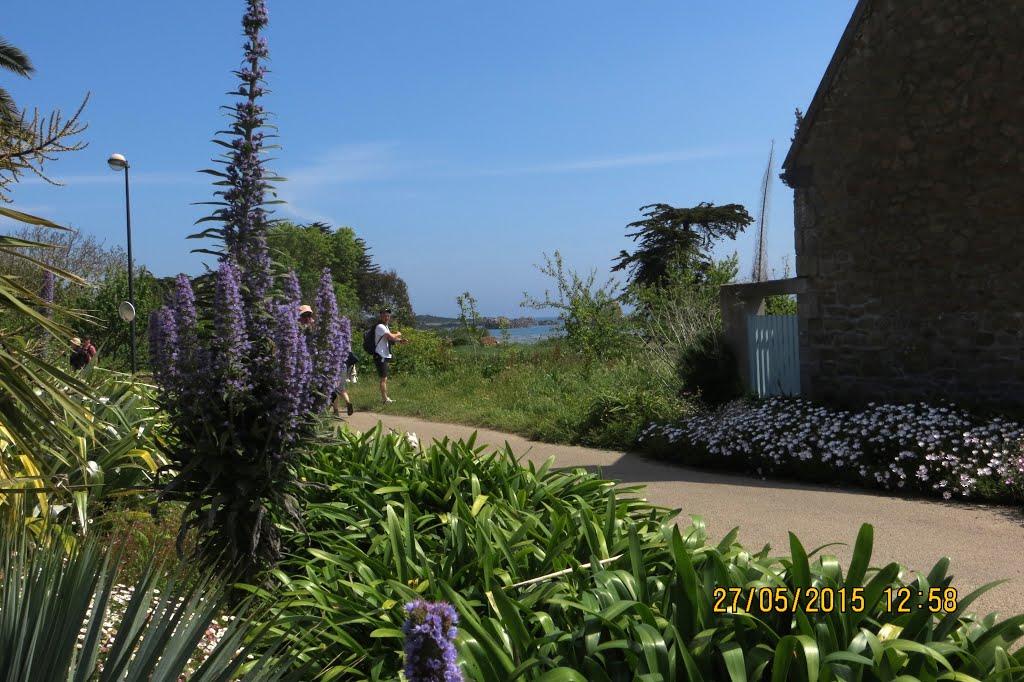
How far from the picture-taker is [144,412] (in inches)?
283

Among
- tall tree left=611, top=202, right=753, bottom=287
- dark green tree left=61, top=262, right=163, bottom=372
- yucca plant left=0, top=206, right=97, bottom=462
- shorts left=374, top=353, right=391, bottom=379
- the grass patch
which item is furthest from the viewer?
tall tree left=611, top=202, right=753, bottom=287

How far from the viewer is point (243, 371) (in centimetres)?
383

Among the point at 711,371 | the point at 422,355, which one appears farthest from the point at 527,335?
the point at 711,371

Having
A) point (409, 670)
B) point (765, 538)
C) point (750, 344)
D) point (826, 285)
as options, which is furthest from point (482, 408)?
point (409, 670)

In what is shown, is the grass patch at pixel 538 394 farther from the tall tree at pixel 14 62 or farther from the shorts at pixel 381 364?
the tall tree at pixel 14 62

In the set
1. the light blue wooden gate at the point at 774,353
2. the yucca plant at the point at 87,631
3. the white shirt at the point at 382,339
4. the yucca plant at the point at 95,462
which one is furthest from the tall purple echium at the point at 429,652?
the white shirt at the point at 382,339

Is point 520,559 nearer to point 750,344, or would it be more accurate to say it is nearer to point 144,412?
point 144,412

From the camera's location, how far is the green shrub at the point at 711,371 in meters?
11.5

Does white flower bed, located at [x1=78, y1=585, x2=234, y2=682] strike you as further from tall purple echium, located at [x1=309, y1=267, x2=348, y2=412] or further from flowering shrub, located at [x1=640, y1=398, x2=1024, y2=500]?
flowering shrub, located at [x1=640, y1=398, x2=1024, y2=500]

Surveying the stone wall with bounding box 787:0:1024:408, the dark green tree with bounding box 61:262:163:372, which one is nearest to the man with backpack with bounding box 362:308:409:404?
the dark green tree with bounding box 61:262:163:372

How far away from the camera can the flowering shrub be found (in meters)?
7.63

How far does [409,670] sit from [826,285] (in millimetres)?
9856

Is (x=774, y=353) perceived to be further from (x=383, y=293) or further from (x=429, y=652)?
(x=383, y=293)
